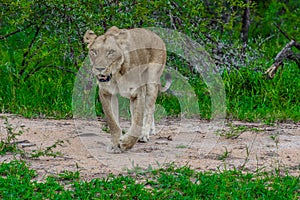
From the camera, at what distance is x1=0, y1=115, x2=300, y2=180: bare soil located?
17.5 feet

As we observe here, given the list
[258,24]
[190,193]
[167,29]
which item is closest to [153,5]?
[167,29]

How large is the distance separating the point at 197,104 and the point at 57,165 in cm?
311

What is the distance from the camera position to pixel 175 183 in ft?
15.8

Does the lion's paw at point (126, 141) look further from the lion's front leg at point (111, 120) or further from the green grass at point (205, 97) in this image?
the green grass at point (205, 97)

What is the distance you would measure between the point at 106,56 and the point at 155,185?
1.21 meters

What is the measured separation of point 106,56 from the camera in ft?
17.3

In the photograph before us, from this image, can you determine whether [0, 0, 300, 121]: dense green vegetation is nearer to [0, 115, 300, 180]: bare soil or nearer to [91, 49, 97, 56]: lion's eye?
[0, 115, 300, 180]: bare soil

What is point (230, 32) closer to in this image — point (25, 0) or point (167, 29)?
point (167, 29)

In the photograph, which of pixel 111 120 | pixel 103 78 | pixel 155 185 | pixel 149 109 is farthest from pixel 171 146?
pixel 155 185

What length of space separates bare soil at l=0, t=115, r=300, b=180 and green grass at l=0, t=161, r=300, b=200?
17 cm

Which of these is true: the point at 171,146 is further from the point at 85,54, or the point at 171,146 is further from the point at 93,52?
the point at 85,54

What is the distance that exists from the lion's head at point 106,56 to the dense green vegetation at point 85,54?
2199 mm

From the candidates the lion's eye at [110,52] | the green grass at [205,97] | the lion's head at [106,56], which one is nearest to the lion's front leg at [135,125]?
the lion's head at [106,56]

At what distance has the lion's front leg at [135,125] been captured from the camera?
218 inches
